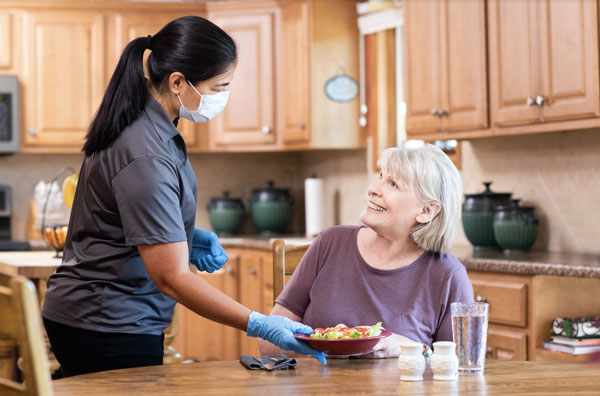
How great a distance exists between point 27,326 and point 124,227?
2.24 ft

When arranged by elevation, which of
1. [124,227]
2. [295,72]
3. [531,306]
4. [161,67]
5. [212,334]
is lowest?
[212,334]

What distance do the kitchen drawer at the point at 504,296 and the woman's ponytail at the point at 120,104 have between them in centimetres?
170

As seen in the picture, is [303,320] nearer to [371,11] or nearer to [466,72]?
[466,72]

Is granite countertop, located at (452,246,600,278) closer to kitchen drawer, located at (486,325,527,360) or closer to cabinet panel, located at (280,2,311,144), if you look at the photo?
kitchen drawer, located at (486,325,527,360)

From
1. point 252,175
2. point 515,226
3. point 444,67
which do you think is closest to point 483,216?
point 515,226

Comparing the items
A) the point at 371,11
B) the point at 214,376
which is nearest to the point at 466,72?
the point at 371,11

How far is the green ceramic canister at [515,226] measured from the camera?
344cm

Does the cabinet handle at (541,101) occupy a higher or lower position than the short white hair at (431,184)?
higher

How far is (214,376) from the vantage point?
1529mm

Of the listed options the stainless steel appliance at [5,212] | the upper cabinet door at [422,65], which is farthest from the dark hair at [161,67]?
the stainless steel appliance at [5,212]

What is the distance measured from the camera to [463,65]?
363 centimetres

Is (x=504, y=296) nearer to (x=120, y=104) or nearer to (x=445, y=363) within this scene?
(x=445, y=363)

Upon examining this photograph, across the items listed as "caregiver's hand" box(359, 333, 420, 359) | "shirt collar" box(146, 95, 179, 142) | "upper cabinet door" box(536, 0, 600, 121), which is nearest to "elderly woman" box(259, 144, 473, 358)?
"caregiver's hand" box(359, 333, 420, 359)

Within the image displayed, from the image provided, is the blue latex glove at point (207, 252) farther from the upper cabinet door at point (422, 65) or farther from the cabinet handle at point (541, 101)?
the upper cabinet door at point (422, 65)
